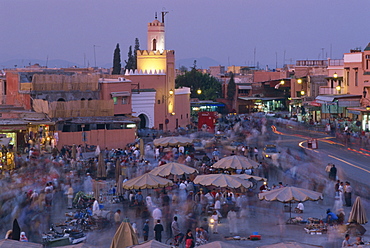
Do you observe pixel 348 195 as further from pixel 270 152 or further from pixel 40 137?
pixel 40 137

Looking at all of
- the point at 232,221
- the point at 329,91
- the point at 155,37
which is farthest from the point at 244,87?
the point at 232,221

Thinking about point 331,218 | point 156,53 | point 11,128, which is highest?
point 156,53

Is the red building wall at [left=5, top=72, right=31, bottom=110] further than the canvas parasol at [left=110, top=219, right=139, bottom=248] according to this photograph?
Yes

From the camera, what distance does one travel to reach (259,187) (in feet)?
95.9

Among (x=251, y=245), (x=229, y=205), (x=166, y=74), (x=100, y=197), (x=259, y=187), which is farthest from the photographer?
(x=166, y=74)

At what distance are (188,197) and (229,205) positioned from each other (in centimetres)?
178

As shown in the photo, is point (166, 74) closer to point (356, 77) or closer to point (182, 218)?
point (356, 77)

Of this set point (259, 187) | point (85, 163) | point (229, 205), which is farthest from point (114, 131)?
point (229, 205)

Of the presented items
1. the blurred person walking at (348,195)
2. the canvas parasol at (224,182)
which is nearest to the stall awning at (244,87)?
the canvas parasol at (224,182)

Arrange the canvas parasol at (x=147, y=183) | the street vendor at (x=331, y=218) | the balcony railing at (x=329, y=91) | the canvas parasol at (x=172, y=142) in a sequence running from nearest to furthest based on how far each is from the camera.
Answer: the street vendor at (x=331, y=218), the canvas parasol at (x=147, y=183), the canvas parasol at (x=172, y=142), the balcony railing at (x=329, y=91)

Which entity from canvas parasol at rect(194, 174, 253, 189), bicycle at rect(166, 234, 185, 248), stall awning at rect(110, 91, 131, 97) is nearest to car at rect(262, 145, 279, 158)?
canvas parasol at rect(194, 174, 253, 189)

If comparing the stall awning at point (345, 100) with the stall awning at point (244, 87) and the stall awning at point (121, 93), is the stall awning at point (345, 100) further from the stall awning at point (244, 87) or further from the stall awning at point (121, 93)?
the stall awning at point (244, 87)

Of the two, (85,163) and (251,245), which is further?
(85,163)

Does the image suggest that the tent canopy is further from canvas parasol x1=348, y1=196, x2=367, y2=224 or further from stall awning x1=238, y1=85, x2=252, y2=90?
stall awning x1=238, y1=85, x2=252, y2=90
